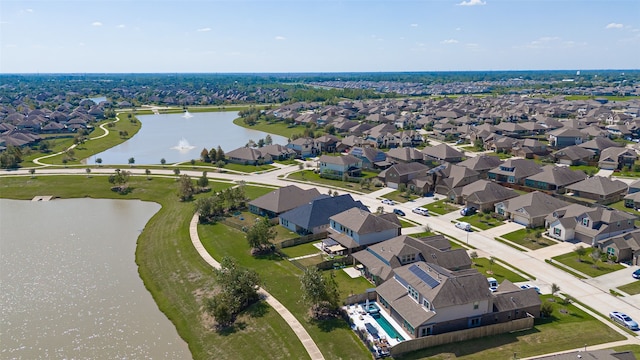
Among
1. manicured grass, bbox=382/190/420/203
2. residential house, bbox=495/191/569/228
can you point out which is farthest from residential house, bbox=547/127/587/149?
manicured grass, bbox=382/190/420/203

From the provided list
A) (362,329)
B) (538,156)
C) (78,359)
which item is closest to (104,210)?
(78,359)

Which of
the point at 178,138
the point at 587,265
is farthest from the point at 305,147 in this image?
the point at 587,265

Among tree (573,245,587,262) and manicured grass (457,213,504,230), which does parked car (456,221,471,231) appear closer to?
manicured grass (457,213,504,230)

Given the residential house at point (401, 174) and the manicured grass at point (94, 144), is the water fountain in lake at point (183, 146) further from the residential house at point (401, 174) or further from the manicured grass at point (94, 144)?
the residential house at point (401, 174)

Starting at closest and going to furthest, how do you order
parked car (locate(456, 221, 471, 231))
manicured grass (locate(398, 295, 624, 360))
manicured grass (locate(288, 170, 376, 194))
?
manicured grass (locate(398, 295, 624, 360)), parked car (locate(456, 221, 471, 231)), manicured grass (locate(288, 170, 376, 194))

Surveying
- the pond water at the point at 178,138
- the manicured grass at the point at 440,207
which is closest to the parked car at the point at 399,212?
the manicured grass at the point at 440,207

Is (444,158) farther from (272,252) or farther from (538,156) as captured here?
(272,252)
